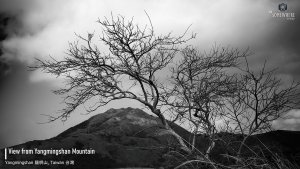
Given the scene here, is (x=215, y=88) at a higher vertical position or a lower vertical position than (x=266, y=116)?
higher

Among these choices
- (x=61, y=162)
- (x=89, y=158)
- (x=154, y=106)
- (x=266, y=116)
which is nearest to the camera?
(x=266, y=116)

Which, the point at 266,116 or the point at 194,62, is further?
the point at 194,62

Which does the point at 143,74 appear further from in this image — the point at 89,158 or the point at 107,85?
the point at 89,158

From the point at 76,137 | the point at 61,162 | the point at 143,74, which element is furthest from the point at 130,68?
the point at 76,137

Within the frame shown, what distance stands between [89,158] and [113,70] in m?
58.4

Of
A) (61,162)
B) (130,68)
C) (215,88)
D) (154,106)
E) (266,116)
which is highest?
(130,68)

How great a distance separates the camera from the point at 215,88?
23.9ft

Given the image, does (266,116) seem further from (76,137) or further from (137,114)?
(137,114)

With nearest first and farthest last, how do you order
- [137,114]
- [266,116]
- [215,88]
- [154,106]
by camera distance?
1. [266,116]
2. [154,106]
3. [215,88]
4. [137,114]

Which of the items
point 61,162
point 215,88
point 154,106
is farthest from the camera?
point 61,162

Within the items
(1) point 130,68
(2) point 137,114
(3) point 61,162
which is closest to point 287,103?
(1) point 130,68

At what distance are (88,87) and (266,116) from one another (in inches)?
158

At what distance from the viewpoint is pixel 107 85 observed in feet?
20.8

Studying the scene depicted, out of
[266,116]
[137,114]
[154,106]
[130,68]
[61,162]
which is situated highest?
[137,114]
